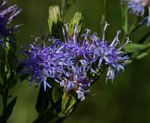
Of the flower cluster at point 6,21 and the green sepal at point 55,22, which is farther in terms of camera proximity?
the green sepal at point 55,22

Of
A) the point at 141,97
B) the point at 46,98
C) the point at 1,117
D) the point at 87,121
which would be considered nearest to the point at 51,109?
the point at 46,98

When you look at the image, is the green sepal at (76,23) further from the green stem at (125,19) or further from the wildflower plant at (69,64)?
the green stem at (125,19)

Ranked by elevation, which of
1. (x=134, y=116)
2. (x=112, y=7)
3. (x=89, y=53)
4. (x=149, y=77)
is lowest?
(x=134, y=116)

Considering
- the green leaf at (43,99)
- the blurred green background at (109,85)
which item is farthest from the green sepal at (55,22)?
the blurred green background at (109,85)

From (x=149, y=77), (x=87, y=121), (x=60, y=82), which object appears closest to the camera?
(x=60, y=82)

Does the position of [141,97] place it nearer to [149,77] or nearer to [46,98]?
[149,77]
